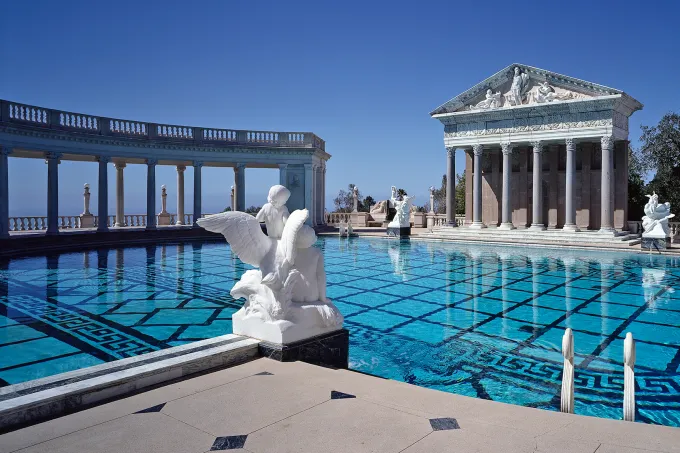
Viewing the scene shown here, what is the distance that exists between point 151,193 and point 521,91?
70.7 feet

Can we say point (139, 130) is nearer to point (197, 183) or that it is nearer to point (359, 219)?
point (197, 183)

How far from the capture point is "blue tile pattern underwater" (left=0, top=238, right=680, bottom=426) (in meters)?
6.37

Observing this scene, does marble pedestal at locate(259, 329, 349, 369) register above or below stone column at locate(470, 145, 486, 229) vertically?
Result: below

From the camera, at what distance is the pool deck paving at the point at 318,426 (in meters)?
3.33

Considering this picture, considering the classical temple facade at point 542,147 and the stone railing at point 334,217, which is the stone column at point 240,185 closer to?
the stone railing at point 334,217

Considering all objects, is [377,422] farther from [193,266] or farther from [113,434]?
[193,266]

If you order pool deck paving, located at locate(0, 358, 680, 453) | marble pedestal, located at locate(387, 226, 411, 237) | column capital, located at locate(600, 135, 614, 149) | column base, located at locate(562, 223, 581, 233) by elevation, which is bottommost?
pool deck paving, located at locate(0, 358, 680, 453)

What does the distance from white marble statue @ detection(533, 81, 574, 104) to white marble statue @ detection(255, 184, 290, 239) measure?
2534cm

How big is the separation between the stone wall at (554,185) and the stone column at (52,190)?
23.8 m

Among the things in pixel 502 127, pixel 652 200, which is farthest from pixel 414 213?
pixel 652 200

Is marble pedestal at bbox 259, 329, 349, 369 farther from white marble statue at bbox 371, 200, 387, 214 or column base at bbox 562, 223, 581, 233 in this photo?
white marble statue at bbox 371, 200, 387, 214

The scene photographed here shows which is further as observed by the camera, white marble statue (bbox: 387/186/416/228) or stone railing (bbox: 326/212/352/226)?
stone railing (bbox: 326/212/352/226)

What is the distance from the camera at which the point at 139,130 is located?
28219 millimetres

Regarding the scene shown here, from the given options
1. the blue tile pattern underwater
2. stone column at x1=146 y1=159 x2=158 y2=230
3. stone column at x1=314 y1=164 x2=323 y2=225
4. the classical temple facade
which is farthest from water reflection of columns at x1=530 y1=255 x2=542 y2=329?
stone column at x1=146 y1=159 x2=158 y2=230
